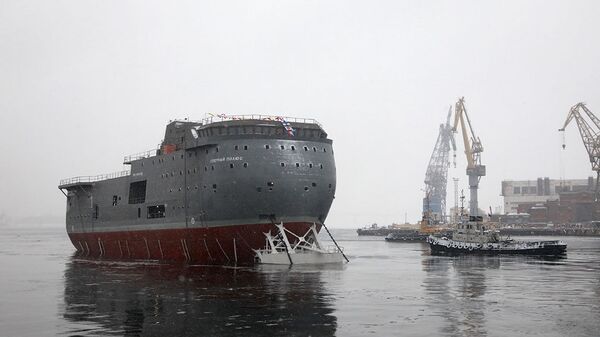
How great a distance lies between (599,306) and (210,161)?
3626 cm

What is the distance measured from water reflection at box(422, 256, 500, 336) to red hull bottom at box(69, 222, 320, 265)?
14.6 metres

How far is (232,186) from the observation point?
54.2 meters

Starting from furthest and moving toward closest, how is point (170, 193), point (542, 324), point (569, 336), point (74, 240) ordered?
point (74, 240) < point (170, 193) < point (542, 324) < point (569, 336)

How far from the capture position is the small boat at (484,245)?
7775 cm

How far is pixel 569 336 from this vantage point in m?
22.4

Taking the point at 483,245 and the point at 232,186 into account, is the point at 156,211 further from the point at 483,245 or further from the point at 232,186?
the point at 483,245

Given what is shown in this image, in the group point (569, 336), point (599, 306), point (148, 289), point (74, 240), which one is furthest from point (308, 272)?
point (74, 240)

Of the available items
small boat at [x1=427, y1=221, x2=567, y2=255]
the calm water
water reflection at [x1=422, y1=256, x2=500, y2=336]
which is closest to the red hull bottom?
the calm water

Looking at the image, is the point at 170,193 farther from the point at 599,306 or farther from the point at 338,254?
the point at 599,306

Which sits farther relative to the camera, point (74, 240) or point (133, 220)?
point (74, 240)

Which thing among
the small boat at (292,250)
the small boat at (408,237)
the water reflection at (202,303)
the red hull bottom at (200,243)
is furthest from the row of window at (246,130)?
the small boat at (408,237)

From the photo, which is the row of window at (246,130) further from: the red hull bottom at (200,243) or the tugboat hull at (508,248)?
the tugboat hull at (508,248)

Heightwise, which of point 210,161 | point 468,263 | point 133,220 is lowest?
point 468,263

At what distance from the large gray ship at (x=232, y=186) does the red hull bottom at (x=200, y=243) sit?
0.33 ft
